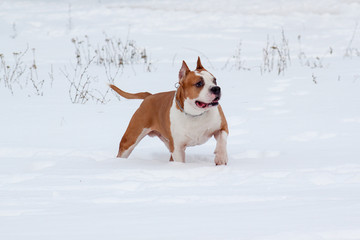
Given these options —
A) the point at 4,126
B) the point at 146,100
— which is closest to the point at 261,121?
the point at 146,100

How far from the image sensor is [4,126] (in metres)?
6.65

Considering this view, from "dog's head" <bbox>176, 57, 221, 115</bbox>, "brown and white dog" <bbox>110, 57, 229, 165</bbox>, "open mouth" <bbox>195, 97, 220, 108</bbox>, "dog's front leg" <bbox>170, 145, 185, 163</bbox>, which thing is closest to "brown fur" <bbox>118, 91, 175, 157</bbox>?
"brown and white dog" <bbox>110, 57, 229, 165</bbox>

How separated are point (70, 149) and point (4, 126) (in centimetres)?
129

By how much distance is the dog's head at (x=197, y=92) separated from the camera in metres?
4.54

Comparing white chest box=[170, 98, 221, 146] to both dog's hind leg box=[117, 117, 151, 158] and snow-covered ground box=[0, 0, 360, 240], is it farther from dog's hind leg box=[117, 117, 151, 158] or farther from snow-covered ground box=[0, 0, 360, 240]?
dog's hind leg box=[117, 117, 151, 158]

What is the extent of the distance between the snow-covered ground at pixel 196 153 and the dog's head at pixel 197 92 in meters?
0.45

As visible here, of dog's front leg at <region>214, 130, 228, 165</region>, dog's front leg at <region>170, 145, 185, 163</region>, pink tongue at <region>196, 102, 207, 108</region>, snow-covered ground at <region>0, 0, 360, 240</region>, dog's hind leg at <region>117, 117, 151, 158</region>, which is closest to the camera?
snow-covered ground at <region>0, 0, 360, 240</region>

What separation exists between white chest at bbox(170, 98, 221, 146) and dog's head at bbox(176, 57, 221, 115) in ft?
0.20

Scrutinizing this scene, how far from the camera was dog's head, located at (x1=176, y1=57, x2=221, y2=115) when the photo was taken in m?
4.54

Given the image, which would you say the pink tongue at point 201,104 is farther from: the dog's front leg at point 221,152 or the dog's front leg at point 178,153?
the dog's front leg at point 178,153

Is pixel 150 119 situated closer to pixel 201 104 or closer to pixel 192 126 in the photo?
pixel 192 126

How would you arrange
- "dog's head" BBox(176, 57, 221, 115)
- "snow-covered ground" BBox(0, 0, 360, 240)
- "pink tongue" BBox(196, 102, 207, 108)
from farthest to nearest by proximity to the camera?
"pink tongue" BBox(196, 102, 207, 108)
"dog's head" BBox(176, 57, 221, 115)
"snow-covered ground" BBox(0, 0, 360, 240)

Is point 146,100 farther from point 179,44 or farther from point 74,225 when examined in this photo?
point 179,44

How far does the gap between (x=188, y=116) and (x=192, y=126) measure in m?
0.08
